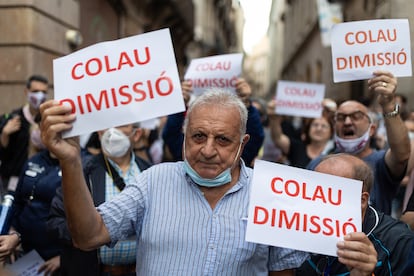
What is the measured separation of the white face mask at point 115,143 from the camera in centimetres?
336

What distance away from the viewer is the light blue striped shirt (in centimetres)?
213

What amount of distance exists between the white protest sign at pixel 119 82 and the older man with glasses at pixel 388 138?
54.4 inches

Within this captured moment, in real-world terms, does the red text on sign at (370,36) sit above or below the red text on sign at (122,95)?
above

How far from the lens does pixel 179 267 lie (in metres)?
2.13

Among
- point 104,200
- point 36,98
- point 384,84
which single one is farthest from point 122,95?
point 36,98

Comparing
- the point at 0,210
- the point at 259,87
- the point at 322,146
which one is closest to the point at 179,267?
the point at 0,210

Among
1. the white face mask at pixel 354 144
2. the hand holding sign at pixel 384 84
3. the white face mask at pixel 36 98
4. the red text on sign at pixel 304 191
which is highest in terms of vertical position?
the white face mask at pixel 36 98

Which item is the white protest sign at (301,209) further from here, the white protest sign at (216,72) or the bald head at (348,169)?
the white protest sign at (216,72)

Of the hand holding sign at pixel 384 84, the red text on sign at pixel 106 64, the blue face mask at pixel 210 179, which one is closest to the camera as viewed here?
the red text on sign at pixel 106 64

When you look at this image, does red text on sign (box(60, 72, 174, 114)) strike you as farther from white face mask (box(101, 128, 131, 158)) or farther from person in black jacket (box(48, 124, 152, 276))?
white face mask (box(101, 128, 131, 158))

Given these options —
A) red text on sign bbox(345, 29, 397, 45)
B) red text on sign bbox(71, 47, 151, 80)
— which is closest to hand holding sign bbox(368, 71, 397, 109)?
red text on sign bbox(345, 29, 397, 45)

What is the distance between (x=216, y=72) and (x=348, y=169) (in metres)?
2.07

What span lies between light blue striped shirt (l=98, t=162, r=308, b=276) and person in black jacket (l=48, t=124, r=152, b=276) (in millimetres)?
803

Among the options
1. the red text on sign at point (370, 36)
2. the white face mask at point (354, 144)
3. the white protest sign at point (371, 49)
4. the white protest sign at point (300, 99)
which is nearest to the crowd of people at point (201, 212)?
the white protest sign at point (371, 49)
